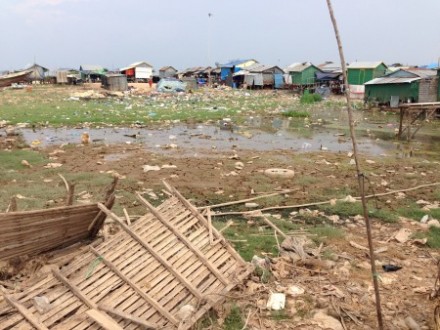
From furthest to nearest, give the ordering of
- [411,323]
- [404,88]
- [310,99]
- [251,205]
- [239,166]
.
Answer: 1. [310,99]
2. [404,88]
3. [239,166]
4. [251,205]
5. [411,323]

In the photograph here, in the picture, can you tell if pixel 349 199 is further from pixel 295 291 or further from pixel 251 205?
pixel 295 291

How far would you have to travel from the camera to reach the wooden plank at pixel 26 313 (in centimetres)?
296

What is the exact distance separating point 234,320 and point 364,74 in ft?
105

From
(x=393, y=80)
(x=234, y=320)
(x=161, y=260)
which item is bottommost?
(x=234, y=320)

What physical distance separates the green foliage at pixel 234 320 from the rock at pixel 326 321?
579 mm

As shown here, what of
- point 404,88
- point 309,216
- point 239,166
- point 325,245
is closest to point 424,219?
point 309,216

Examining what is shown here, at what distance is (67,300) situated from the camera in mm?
3230

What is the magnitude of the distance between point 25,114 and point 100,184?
11385mm

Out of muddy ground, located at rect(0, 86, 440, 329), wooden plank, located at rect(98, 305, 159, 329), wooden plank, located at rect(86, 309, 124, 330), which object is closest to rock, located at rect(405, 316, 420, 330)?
muddy ground, located at rect(0, 86, 440, 329)

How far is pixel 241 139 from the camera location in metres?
12.5

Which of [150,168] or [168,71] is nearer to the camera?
[150,168]

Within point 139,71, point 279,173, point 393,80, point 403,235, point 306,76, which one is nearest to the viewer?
point 403,235

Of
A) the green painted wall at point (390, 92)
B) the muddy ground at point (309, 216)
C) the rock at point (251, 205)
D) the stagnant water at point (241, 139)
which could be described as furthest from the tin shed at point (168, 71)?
the rock at point (251, 205)

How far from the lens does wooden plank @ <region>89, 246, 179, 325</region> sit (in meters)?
3.24
